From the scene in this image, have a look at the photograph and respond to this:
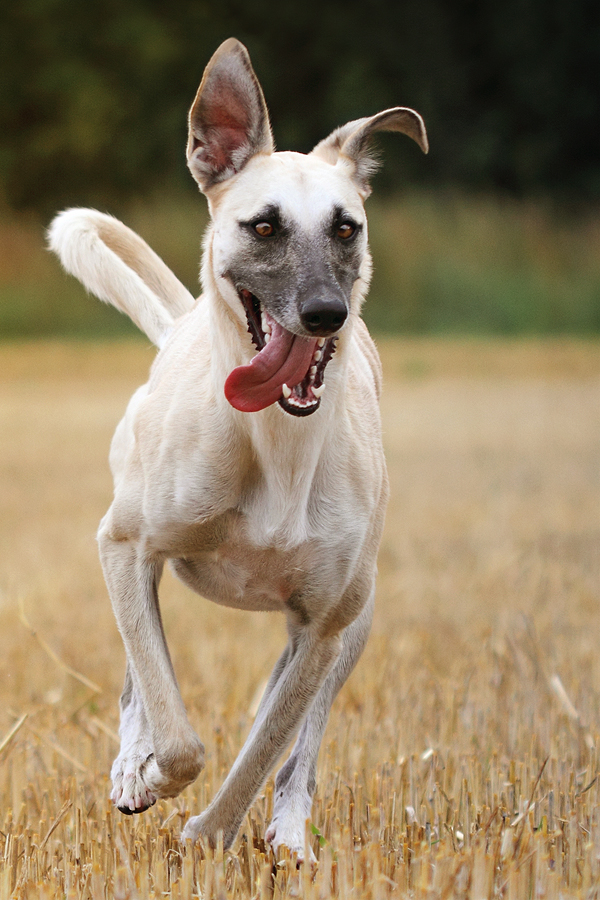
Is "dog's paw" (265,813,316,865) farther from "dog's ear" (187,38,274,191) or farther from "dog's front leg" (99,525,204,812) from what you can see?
"dog's ear" (187,38,274,191)

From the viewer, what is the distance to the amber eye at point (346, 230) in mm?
3107

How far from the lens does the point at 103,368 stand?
58.2 feet

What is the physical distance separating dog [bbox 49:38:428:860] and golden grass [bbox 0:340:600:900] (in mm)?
273

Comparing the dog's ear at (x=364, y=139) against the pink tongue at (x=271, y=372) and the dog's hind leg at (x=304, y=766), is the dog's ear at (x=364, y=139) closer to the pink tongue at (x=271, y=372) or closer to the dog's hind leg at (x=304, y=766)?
the pink tongue at (x=271, y=372)

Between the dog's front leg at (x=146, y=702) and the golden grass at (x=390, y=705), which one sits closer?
the golden grass at (x=390, y=705)

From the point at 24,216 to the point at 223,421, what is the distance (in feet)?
77.0

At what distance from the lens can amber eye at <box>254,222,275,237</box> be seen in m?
3.05

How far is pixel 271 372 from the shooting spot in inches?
117

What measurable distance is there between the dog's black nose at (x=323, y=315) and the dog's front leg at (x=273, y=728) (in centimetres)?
96

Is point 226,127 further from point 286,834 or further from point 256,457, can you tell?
point 286,834

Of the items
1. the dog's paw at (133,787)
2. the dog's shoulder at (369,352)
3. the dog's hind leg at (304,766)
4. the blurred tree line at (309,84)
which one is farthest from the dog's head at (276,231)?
the blurred tree line at (309,84)

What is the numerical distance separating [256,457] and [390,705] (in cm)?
177

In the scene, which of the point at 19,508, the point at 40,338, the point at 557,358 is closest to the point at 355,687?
the point at 19,508

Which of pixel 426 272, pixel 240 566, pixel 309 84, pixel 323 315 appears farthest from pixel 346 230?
pixel 309 84
